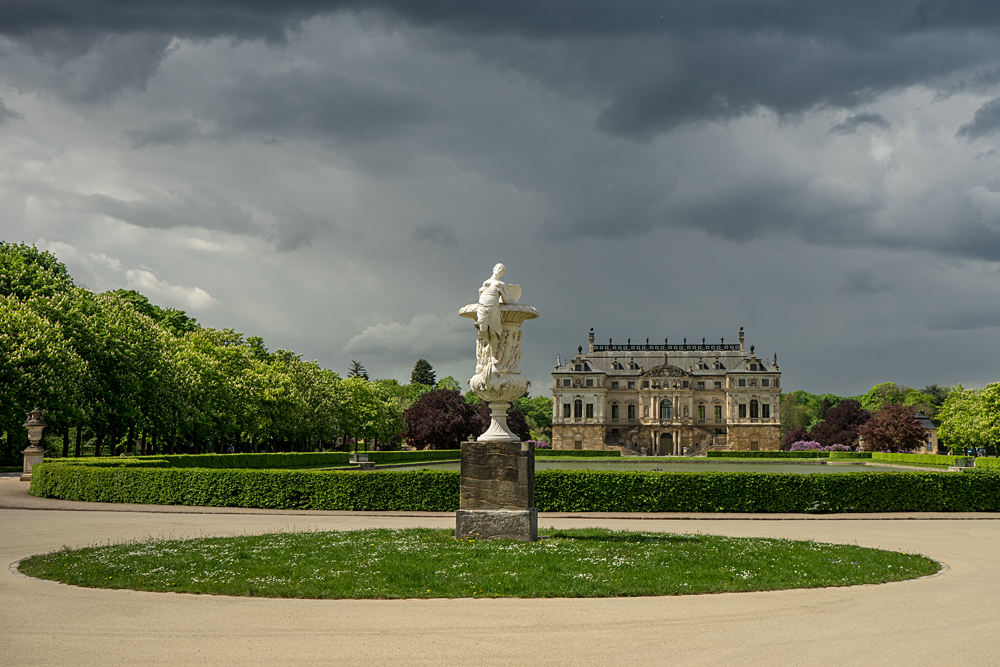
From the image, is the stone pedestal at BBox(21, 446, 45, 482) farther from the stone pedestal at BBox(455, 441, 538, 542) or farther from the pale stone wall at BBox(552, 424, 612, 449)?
the pale stone wall at BBox(552, 424, 612, 449)

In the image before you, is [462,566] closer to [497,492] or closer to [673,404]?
[497,492]

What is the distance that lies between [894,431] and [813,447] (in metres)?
15.4

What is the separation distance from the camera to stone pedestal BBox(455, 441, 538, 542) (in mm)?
14586

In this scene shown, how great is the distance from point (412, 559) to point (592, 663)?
5577 millimetres

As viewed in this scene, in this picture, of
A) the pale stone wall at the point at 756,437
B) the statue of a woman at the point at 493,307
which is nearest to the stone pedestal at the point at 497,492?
the statue of a woman at the point at 493,307

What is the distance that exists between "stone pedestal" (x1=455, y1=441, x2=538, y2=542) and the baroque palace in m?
105

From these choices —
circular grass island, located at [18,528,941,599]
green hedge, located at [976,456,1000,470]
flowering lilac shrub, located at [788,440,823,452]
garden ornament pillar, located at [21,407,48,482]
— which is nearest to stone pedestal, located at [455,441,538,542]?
circular grass island, located at [18,528,941,599]

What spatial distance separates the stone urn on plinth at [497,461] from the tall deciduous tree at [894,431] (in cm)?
7659

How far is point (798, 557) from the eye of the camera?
13.2 metres

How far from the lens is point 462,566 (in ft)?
38.6

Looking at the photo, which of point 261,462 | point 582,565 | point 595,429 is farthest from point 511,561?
point 595,429

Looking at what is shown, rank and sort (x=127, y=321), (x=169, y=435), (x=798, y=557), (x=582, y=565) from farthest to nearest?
(x=169, y=435) → (x=127, y=321) → (x=798, y=557) → (x=582, y=565)

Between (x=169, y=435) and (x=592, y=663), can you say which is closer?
(x=592, y=663)

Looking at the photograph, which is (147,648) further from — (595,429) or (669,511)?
(595,429)
